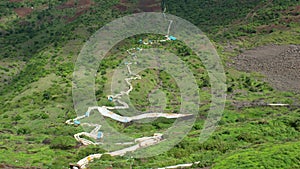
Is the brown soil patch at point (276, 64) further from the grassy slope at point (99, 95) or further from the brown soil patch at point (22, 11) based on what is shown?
the brown soil patch at point (22, 11)

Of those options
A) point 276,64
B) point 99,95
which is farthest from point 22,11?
point 276,64

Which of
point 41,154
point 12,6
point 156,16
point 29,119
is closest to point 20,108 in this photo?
point 29,119

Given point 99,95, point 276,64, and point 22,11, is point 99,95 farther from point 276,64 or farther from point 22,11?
point 22,11

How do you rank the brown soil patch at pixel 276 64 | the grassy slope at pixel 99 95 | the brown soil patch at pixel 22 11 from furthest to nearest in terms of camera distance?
the brown soil patch at pixel 22 11, the brown soil patch at pixel 276 64, the grassy slope at pixel 99 95

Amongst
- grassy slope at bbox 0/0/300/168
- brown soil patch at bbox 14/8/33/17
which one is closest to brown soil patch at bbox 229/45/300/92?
grassy slope at bbox 0/0/300/168

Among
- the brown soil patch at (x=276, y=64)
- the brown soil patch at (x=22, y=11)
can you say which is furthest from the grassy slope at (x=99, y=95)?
the brown soil patch at (x=276, y=64)
